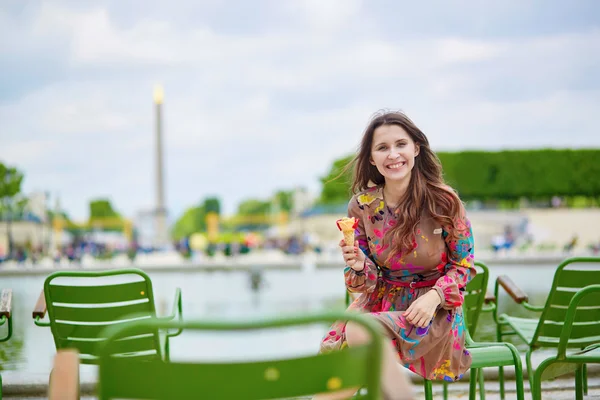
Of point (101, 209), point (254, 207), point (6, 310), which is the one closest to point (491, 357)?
point (6, 310)

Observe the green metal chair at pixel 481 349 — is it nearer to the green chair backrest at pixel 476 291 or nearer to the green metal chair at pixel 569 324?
the green chair backrest at pixel 476 291

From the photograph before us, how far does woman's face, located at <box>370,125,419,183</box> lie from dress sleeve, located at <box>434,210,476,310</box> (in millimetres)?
277

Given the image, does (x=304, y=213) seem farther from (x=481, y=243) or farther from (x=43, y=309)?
(x=43, y=309)

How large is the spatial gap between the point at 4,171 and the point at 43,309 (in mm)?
41927

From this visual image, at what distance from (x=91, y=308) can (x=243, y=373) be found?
1840 millimetres

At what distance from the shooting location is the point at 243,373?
4.71ft

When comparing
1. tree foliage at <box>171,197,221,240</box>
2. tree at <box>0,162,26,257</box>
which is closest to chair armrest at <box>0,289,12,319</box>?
tree at <box>0,162,26,257</box>

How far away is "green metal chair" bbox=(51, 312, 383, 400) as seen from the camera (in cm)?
143

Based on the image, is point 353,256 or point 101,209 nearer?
point 353,256

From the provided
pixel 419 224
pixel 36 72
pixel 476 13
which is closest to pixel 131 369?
pixel 419 224

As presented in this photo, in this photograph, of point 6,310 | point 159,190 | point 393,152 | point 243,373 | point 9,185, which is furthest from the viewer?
point 159,190

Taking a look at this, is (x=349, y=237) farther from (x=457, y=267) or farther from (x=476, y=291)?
(x=476, y=291)

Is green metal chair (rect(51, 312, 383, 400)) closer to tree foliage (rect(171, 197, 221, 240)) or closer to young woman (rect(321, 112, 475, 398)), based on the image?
young woman (rect(321, 112, 475, 398))

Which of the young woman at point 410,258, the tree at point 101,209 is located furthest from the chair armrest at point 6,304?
the tree at point 101,209
